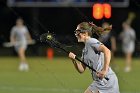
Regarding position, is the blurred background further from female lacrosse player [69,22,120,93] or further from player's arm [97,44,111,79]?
player's arm [97,44,111,79]

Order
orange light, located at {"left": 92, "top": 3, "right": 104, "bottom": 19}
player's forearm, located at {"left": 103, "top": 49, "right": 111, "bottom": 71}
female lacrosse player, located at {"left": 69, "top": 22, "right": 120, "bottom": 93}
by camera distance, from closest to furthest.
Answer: player's forearm, located at {"left": 103, "top": 49, "right": 111, "bottom": 71} → female lacrosse player, located at {"left": 69, "top": 22, "right": 120, "bottom": 93} → orange light, located at {"left": 92, "top": 3, "right": 104, "bottom": 19}

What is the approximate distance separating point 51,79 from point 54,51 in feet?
43.2

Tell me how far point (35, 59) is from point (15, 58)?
1512 millimetres

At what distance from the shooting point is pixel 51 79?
2291 centimetres

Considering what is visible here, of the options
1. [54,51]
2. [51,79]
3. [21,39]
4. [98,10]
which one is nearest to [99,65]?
[51,79]

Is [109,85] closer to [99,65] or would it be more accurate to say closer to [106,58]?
[99,65]

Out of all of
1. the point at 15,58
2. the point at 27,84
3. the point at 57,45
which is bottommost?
the point at 15,58

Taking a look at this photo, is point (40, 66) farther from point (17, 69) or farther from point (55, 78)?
point (55, 78)

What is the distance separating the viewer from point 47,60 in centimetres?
3294

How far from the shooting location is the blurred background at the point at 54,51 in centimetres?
2038

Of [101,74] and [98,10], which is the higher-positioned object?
[101,74]

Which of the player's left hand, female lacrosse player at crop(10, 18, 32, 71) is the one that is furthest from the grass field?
the player's left hand

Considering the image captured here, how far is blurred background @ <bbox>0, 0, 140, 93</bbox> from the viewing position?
802 inches

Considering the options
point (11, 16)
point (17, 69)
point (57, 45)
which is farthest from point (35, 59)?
point (57, 45)
